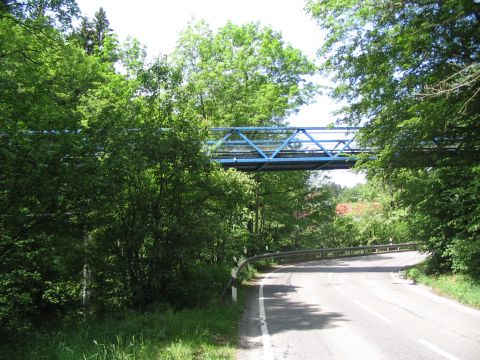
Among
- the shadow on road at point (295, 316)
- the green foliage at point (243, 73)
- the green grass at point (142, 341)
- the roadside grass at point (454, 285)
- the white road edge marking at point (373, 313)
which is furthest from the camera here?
the green foliage at point (243, 73)

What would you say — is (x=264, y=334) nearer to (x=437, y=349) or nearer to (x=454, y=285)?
(x=437, y=349)

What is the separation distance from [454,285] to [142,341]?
478 inches

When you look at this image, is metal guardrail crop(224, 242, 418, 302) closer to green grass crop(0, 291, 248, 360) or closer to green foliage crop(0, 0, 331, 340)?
green foliage crop(0, 0, 331, 340)

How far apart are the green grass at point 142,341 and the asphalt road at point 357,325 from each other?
52cm

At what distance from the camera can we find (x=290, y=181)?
1180 inches

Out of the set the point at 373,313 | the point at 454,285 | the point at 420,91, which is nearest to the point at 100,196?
the point at 373,313

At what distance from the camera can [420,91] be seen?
11.1m

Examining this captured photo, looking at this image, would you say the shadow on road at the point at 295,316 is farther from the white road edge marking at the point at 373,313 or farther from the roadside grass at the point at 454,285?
the roadside grass at the point at 454,285

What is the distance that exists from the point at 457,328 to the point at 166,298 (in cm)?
682

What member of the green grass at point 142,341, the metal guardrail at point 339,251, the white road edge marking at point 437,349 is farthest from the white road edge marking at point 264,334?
the metal guardrail at point 339,251

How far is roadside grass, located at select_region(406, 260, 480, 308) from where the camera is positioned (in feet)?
39.5

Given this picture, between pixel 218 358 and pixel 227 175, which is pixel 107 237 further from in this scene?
pixel 218 358

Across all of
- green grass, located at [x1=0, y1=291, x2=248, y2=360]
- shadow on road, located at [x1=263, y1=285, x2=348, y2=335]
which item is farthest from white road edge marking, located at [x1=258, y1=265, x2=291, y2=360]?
green grass, located at [x1=0, y1=291, x2=248, y2=360]

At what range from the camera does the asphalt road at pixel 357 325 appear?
6590 millimetres
